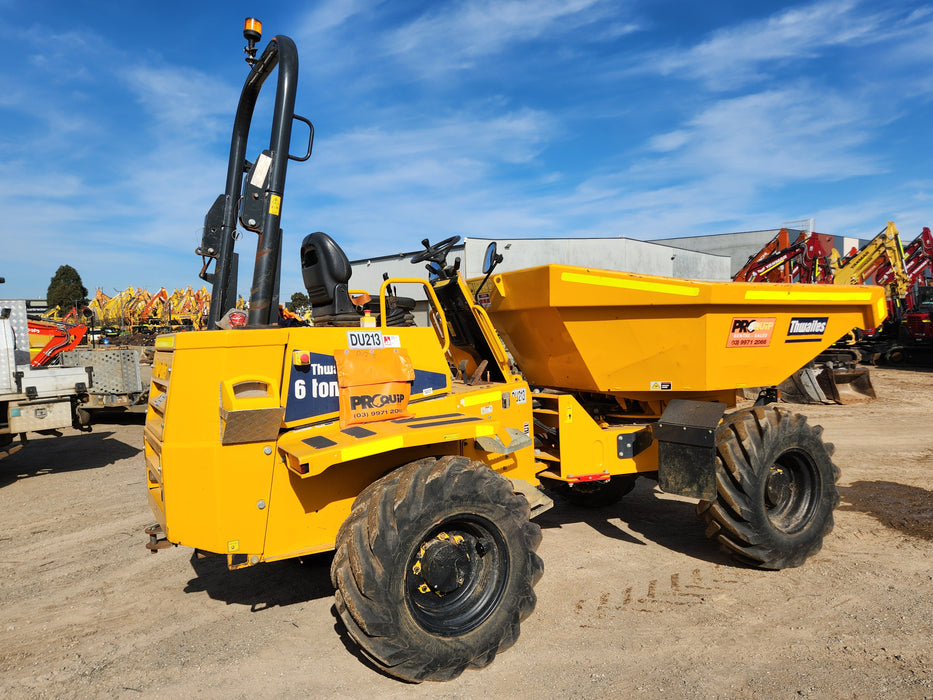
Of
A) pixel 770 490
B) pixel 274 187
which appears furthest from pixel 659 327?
pixel 274 187

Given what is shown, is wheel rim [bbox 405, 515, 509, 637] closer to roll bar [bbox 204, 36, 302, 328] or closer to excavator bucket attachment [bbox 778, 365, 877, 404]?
roll bar [bbox 204, 36, 302, 328]

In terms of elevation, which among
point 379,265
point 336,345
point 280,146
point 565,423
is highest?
point 379,265

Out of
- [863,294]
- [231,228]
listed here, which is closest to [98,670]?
[231,228]

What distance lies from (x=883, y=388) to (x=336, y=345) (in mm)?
15632

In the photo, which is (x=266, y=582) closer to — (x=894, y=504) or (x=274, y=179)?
(x=274, y=179)

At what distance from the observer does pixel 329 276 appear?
3898mm

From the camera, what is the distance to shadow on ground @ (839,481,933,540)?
5.46m

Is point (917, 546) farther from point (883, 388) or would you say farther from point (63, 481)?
point (883, 388)

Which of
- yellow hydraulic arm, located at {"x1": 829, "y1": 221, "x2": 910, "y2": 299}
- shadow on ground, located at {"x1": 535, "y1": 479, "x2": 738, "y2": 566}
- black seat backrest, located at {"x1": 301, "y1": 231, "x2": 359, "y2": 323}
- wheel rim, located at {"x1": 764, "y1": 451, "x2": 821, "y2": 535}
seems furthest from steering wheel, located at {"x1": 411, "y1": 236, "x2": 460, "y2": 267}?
yellow hydraulic arm, located at {"x1": 829, "y1": 221, "x2": 910, "y2": 299}

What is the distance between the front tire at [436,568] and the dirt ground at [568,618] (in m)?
0.21

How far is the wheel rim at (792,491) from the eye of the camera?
4.87 metres

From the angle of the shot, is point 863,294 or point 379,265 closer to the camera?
point 863,294

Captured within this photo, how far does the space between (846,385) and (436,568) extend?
43.7ft

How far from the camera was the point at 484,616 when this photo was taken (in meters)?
3.48
